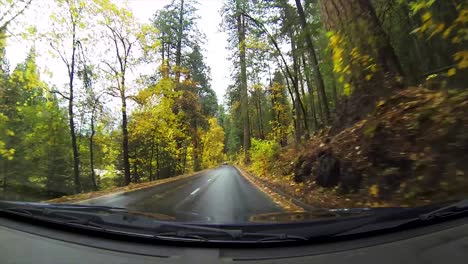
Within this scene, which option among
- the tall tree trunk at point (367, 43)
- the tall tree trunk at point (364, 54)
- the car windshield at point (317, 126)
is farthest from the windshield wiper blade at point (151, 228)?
the tall tree trunk at point (367, 43)

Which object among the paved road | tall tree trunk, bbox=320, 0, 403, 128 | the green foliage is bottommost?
the paved road

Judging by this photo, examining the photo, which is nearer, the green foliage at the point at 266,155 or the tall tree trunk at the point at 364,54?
the tall tree trunk at the point at 364,54

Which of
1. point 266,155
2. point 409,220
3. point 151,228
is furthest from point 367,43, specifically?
point 266,155

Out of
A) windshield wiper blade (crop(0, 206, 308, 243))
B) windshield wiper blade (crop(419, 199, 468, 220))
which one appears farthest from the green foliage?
windshield wiper blade (crop(0, 206, 308, 243))

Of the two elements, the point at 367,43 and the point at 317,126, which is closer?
the point at 367,43

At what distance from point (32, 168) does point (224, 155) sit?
3304 inches

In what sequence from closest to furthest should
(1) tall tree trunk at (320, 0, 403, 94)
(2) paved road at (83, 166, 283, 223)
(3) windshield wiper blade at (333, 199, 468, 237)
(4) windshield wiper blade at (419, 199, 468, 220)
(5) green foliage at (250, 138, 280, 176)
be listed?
(3) windshield wiper blade at (333, 199, 468, 237), (4) windshield wiper blade at (419, 199, 468, 220), (2) paved road at (83, 166, 283, 223), (1) tall tree trunk at (320, 0, 403, 94), (5) green foliage at (250, 138, 280, 176)

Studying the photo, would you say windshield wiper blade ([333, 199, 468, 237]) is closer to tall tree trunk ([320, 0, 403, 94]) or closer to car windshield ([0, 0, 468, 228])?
car windshield ([0, 0, 468, 228])

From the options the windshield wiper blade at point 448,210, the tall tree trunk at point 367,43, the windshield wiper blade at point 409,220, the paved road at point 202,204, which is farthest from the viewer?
the tall tree trunk at point 367,43

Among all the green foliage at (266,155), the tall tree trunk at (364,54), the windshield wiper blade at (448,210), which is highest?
the tall tree trunk at (364,54)

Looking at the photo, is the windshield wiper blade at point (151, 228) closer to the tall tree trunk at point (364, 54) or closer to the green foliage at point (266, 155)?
the tall tree trunk at point (364, 54)

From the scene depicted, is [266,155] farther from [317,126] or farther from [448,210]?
[448,210]

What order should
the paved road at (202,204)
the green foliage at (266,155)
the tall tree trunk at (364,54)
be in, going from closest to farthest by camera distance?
the paved road at (202,204) → the tall tree trunk at (364,54) → the green foliage at (266,155)

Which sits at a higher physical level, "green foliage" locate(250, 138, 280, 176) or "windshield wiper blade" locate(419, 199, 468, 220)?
"green foliage" locate(250, 138, 280, 176)
